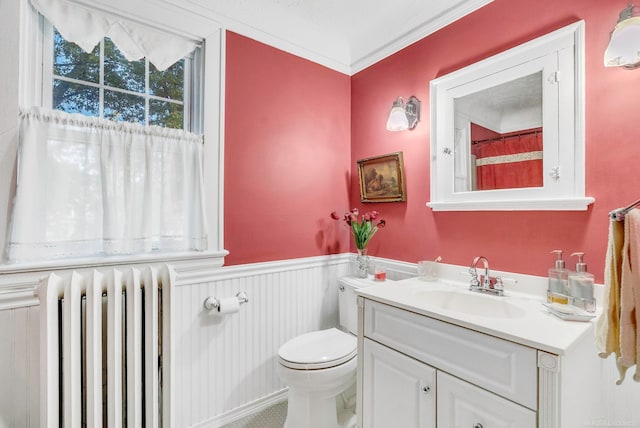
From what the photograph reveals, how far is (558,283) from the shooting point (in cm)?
120

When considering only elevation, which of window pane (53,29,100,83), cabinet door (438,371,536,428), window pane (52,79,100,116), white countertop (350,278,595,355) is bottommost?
cabinet door (438,371,536,428)

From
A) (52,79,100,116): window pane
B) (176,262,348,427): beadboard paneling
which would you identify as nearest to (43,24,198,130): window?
(52,79,100,116): window pane

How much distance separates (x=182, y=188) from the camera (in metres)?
1.58

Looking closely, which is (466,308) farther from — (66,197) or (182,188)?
(66,197)

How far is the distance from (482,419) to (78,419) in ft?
5.06

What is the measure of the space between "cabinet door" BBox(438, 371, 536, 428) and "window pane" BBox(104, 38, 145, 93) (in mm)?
1968

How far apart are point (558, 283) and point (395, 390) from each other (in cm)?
81

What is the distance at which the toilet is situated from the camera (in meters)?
1.45

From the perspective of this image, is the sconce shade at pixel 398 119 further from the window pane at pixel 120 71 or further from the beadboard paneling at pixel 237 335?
the window pane at pixel 120 71

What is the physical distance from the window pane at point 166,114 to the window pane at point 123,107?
52 mm

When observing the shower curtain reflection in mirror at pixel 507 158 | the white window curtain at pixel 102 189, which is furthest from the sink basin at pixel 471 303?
the white window curtain at pixel 102 189

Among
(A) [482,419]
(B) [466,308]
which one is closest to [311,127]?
(B) [466,308]

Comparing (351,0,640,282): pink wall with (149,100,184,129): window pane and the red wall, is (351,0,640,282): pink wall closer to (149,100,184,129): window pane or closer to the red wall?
the red wall

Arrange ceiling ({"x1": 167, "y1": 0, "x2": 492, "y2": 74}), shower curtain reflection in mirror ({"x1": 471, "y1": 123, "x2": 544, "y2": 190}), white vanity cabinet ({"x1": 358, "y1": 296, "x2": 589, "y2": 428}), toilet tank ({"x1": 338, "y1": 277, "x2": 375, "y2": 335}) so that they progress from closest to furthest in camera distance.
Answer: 1. white vanity cabinet ({"x1": 358, "y1": 296, "x2": 589, "y2": 428})
2. shower curtain reflection in mirror ({"x1": 471, "y1": 123, "x2": 544, "y2": 190})
3. ceiling ({"x1": 167, "y1": 0, "x2": 492, "y2": 74})
4. toilet tank ({"x1": 338, "y1": 277, "x2": 375, "y2": 335})
